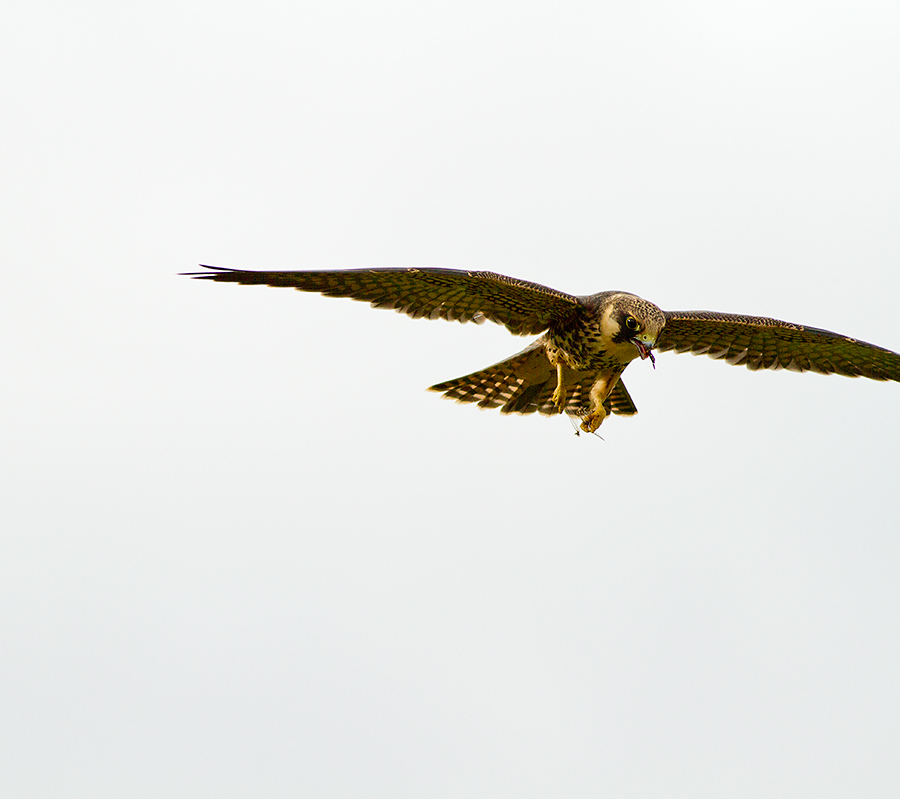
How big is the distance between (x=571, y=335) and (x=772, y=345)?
9.08 ft

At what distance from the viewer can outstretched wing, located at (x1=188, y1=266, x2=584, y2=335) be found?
516 inches

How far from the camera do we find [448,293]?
14.0 metres

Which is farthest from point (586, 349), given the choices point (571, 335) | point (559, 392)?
point (559, 392)

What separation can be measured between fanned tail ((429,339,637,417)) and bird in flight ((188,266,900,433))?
1 cm

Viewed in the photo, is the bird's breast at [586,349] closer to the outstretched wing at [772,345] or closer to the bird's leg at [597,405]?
the bird's leg at [597,405]

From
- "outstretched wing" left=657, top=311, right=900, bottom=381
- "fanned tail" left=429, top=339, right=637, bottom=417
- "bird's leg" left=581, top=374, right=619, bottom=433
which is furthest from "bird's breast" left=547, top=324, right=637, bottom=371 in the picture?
"outstretched wing" left=657, top=311, right=900, bottom=381

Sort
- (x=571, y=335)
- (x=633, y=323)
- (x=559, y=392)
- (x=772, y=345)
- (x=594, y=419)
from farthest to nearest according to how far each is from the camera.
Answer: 1. (x=772, y=345)
2. (x=559, y=392)
3. (x=594, y=419)
4. (x=571, y=335)
5. (x=633, y=323)

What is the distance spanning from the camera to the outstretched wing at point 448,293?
13.1m

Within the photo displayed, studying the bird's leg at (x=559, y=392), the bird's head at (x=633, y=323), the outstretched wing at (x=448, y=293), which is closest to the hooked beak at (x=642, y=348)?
the bird's head at (x=633, y=323)

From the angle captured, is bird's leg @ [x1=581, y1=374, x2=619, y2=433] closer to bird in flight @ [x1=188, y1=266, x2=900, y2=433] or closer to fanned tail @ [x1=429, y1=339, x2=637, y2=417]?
bird in flight @ [x1=188, y1=266, x2=900, y2=433]

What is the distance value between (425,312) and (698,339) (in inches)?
135

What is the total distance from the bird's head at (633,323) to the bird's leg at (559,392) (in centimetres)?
111

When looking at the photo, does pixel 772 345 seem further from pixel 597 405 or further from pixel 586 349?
pixel 586 349

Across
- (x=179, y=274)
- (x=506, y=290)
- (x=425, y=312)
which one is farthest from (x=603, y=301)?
(x=179, y=274)
